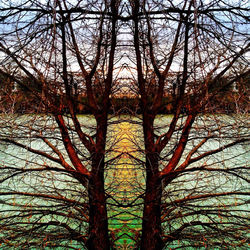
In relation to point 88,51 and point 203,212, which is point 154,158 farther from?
point 88,51

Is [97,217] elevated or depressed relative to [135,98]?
depressed

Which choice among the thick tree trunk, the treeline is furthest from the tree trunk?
the treeline

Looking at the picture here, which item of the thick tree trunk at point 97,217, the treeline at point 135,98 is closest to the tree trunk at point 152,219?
the thick tree trunk at point 97,217

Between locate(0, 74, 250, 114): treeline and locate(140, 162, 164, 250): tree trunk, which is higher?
locate(0, 74, 250, 114): treeline

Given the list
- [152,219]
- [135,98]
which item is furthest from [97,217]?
[135,98]

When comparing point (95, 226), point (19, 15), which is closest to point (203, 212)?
point (95, 226)

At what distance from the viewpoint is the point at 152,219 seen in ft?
17.5

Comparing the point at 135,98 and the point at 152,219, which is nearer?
the point at 152,219

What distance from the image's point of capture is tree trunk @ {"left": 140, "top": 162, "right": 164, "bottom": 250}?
17.2 ft

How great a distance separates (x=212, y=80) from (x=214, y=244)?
303cm

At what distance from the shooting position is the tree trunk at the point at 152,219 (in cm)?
524

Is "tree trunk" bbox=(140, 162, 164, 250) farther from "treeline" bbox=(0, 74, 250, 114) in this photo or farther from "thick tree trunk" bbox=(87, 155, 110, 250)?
"treeline" bbox=(0, 74, 250, 114)

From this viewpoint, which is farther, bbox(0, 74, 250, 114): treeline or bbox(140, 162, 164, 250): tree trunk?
bbox(0, 74, 250, 114): treeline

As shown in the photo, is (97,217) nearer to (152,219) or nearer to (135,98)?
(152,219)
